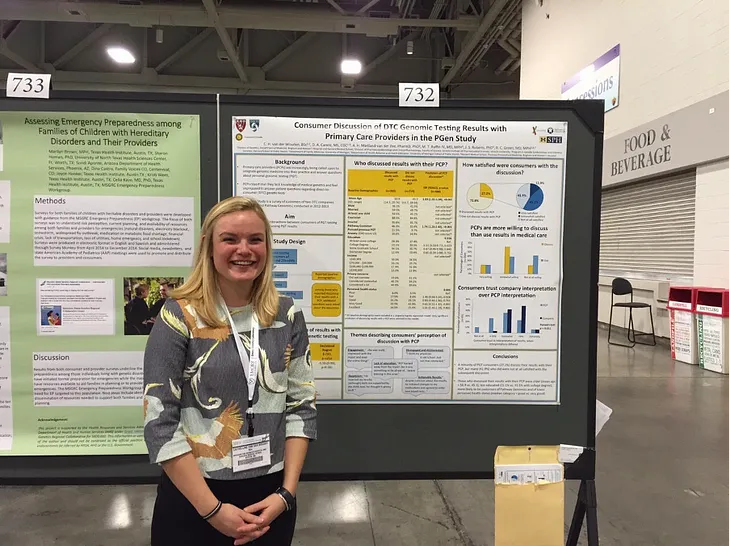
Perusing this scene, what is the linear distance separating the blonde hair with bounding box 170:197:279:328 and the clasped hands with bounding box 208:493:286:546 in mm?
427

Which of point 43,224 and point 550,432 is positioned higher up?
point 43,224

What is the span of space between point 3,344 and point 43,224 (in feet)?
1.32

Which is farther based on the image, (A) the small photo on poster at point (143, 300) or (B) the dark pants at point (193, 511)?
(A) the small photo on poster at point (143, 300)

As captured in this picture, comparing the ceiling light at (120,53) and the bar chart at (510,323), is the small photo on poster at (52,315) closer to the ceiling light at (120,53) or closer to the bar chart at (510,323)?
the bar chart at (510,323)

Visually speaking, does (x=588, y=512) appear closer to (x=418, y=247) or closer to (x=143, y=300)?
(x=418, y=247)

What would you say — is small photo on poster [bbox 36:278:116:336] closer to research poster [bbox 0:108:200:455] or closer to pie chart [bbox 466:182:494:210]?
research poster [bbox 0:108:200:455]

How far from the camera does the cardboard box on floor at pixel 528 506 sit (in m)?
1.49

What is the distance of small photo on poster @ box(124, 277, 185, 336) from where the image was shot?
158cm

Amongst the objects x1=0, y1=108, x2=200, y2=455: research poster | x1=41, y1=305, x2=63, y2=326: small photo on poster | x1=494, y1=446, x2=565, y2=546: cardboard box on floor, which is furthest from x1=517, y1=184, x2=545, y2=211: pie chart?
x1=41, y1=305, x2=63, y2=326: small photo on poster

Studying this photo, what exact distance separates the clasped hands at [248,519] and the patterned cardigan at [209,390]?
0.07 metres

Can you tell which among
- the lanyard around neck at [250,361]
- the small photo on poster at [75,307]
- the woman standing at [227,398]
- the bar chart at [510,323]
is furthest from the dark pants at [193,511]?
the bar chart at [510,323]

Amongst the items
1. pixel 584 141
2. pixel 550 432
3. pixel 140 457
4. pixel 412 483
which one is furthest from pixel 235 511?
pixel 412 483

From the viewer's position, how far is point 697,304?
510 cm

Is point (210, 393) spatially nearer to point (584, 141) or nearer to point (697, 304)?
point (584, 141)
